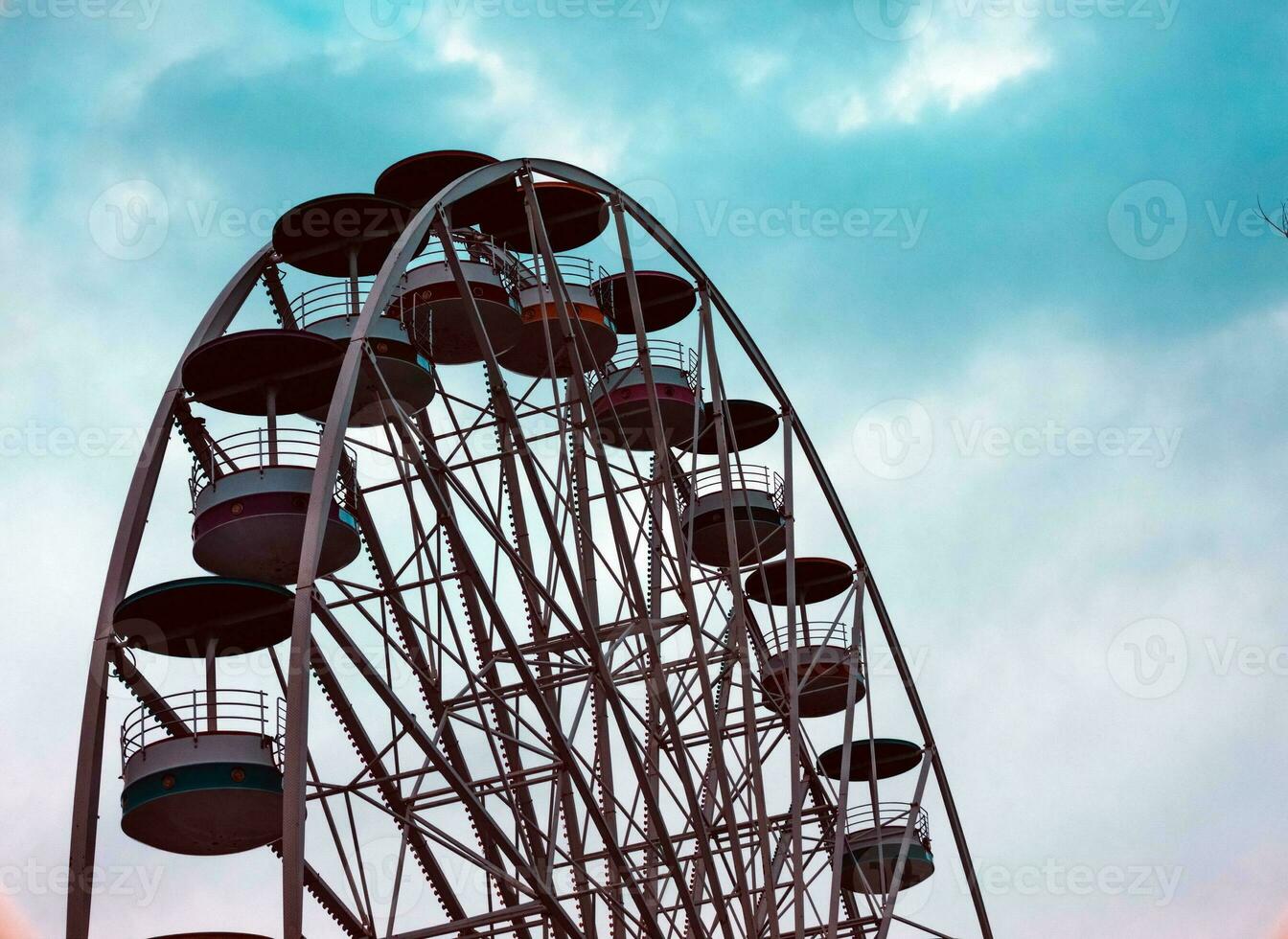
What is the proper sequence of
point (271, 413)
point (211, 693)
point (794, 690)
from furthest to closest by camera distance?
point (794, 690), point (271, 413), point (211, 693)

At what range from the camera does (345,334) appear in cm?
2592

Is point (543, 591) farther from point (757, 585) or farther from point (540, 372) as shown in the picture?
point (757, 585)

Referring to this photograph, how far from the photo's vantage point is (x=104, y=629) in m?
21.9

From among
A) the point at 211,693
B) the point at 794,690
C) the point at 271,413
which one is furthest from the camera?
the point at 794,690

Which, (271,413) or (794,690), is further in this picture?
(794,690)

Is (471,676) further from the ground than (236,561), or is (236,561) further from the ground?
(236,561)

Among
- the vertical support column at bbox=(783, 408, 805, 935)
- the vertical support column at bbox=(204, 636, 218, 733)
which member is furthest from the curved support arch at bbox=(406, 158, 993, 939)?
the vertical support column at bbox=(204, 636, 218, 733)

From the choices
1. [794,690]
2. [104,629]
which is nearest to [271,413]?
[104,629]

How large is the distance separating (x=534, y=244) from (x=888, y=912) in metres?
13.4

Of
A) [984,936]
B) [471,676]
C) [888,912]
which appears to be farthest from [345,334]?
[984,936]

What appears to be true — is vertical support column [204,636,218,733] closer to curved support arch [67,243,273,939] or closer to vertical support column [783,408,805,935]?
curved support arch [67,243,273,939]

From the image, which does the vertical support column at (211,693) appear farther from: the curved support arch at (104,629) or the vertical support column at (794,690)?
the vertical support column at (794,690)

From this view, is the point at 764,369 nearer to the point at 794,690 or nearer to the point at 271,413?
the point at 794,690

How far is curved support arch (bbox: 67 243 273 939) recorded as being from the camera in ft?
68.6
